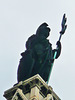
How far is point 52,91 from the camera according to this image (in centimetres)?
1692

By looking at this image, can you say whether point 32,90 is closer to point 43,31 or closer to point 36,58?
point 36,58

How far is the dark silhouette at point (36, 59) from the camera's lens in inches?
713

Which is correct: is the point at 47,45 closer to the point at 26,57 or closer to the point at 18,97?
the point at 26,57

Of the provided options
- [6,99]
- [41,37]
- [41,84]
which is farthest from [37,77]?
[41,37]

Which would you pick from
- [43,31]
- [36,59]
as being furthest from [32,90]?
[43,31]

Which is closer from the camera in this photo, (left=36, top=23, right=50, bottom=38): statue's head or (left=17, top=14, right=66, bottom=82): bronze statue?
(left=17, top=14, right=66, bottom=82): bronze statue

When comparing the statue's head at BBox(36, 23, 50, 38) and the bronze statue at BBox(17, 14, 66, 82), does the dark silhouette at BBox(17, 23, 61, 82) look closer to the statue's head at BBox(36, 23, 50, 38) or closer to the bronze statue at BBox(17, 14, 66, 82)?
the bronze statue at BBox(17, 14, 66, 82)

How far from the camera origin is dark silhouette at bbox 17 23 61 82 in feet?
59.4

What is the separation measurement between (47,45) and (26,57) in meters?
1.29

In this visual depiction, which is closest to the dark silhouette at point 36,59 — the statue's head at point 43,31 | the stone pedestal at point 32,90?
the statue's head at point 43,31

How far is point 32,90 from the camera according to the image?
16.5 metres

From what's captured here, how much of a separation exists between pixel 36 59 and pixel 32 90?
8.25 feet

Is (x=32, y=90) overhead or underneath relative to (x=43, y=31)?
underneath

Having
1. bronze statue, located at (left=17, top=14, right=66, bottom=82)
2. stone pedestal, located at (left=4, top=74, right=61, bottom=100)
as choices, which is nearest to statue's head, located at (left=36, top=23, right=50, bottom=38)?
bronze statue, located at (left=17, top=14, right=66, bottom=82)
